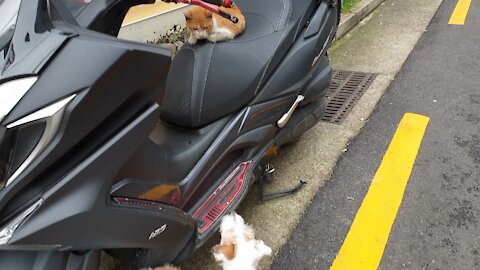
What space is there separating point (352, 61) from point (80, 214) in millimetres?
3730

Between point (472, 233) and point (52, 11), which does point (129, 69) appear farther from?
point (472, 233)

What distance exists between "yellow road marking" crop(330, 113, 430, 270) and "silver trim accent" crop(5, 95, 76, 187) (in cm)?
146

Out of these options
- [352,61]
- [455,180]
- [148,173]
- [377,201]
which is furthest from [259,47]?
[352,61]

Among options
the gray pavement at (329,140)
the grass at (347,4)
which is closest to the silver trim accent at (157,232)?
the gray pavement at (329,140)

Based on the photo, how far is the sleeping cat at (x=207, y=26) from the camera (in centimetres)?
189

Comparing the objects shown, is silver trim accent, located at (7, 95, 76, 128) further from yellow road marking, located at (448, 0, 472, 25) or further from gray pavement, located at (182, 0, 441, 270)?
yellow road marking, located at (448, 0, 472, 25)

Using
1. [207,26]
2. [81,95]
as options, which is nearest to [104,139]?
Result: [81,95]

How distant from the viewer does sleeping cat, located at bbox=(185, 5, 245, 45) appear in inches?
74.4

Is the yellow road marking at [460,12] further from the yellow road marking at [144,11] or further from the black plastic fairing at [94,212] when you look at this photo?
the black plastic fairing at [94,212]

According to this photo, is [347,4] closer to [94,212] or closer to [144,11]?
[144,11]

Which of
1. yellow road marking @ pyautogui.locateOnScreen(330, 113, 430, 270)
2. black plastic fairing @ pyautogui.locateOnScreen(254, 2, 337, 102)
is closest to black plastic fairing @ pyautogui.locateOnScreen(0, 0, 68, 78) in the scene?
black plastic fairing @ pyautogui.locateOnScreen(254, 2, 337, 102)

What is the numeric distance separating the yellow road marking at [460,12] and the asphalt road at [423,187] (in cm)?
176

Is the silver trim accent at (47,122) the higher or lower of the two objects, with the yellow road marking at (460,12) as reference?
higher

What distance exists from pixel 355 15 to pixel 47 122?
501 centimetres
